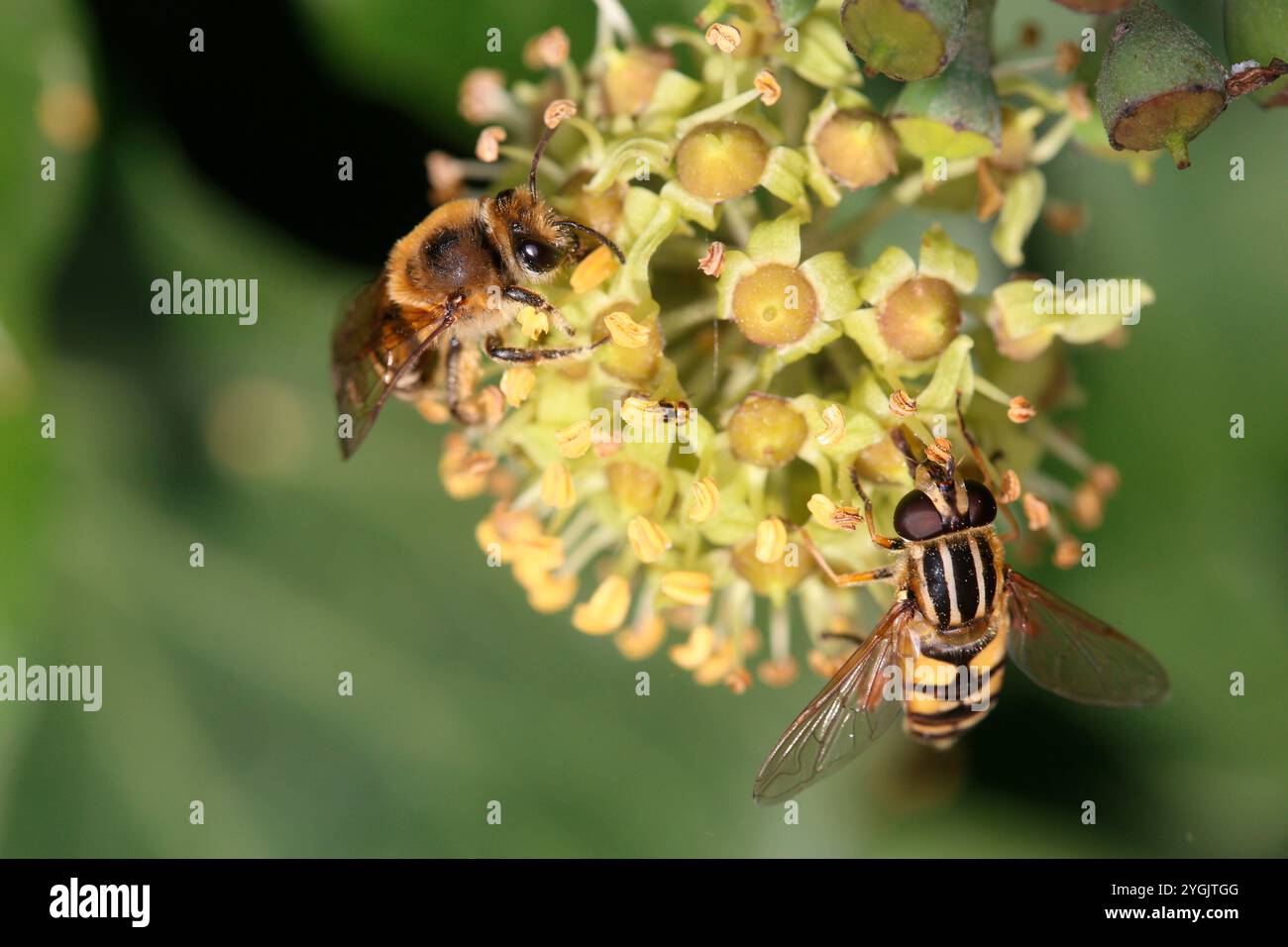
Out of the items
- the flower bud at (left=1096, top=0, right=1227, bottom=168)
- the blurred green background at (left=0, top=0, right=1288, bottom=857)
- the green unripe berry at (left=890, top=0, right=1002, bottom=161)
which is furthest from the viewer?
the blurred green background at (left=0, top=0, right=1288, bottom=857)

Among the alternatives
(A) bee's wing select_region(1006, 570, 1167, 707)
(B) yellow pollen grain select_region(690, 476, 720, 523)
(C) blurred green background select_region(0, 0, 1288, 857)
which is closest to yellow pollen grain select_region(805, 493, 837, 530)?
(B) yellow pollen grain select_region(690, 476, 720, 523)

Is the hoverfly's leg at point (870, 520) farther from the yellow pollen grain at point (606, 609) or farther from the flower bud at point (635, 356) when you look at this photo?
the yellow pollen grain at point (606, 609)

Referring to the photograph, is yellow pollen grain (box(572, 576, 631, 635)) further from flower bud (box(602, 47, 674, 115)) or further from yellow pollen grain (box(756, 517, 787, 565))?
flower bud (box(602, 47, 674, 115))

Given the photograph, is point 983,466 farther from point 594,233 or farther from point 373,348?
point 373,348

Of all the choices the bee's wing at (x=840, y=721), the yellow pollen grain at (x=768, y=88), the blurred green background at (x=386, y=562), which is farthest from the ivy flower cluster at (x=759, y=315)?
the blurred green background at (x=386, y=562)

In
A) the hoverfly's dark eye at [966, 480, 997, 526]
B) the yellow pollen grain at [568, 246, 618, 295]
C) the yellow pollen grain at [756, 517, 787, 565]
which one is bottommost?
the yellow pollen grain at [756, 517, 787, 565]

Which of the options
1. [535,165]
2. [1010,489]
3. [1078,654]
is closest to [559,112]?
[535,165]
